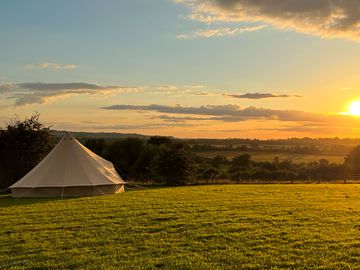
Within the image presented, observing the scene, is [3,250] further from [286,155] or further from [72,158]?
[286,155]

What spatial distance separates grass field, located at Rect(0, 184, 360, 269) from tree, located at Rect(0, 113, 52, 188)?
53.1 ft

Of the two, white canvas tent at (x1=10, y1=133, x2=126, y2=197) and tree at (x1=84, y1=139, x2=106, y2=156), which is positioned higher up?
tree at (x1=84, y1=139, x2=106, y2=156)

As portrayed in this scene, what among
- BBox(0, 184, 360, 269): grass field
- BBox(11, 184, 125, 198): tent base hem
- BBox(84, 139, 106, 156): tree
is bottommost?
BBox(11, 184, 125, 198): tent base hem

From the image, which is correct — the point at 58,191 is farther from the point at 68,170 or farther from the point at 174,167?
the point at 174,167

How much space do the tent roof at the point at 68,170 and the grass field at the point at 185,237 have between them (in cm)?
823

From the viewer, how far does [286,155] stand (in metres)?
79.6

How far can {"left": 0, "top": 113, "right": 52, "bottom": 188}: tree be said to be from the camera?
3300 cm

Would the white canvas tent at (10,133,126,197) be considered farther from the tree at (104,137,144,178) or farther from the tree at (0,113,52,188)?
the tree at (104,137,144,178)

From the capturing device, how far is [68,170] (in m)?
26.4

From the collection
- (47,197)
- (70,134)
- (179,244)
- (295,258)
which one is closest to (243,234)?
(179,244)

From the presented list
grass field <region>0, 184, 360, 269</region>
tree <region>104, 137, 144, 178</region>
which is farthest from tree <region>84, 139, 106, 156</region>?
grass field <region>0, 184, 360, 269</region>

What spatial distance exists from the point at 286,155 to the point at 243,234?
231ft

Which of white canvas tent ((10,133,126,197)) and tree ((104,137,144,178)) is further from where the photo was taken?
tree ((104,137,144,178))

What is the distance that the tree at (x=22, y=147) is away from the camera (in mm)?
33000
